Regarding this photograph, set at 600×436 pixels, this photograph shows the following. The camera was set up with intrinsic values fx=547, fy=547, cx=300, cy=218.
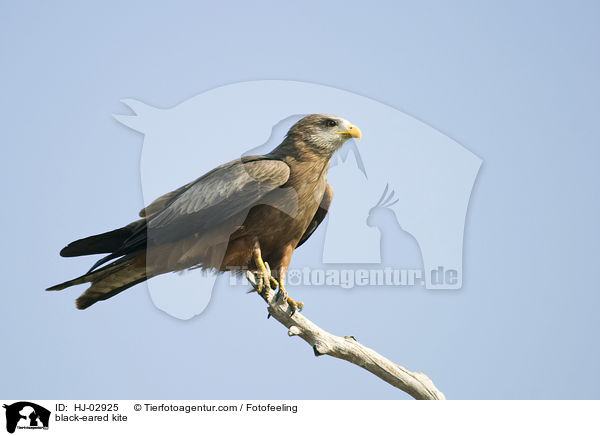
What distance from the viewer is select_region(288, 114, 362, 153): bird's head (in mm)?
4934

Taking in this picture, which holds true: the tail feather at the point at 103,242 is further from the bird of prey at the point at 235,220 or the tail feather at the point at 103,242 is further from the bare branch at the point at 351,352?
the bare branch at the point at 351,352

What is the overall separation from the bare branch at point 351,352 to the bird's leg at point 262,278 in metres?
0.02

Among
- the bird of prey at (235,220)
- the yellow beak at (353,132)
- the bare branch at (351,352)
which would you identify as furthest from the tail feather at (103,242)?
the yellow beak at (353,132)

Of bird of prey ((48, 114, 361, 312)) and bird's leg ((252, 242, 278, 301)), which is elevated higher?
bird of prey ((48, 114, 361, 312))

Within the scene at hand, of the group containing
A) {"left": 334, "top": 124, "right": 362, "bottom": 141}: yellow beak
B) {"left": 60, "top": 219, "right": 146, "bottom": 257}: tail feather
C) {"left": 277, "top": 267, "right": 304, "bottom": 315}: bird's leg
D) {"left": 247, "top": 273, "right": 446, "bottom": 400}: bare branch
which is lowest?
{"left": 247, "top": 273, "right": 446, "bottom": 400}: bare branch

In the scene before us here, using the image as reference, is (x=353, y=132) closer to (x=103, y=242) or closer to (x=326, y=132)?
(x=326, y=132)

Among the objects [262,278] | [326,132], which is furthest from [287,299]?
[326,132]

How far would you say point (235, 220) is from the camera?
15.4ft

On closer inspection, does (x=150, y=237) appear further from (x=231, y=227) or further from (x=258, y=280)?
(x=258, y=280)

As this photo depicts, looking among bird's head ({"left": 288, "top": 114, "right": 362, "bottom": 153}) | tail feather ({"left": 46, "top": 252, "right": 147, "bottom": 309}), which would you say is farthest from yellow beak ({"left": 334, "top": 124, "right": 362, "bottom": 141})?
tail feather ({"left": 46, "top": 252, "right": 147, "bottom": 309})

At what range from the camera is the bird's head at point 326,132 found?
4.93 meters

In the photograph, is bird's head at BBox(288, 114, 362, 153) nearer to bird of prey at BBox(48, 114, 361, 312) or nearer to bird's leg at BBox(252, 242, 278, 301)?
bird of prey at BBox(48, 114, 361, 312)

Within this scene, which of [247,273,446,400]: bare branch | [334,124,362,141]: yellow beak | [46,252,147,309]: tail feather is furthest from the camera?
[334,124,362,141]: yellow beak
